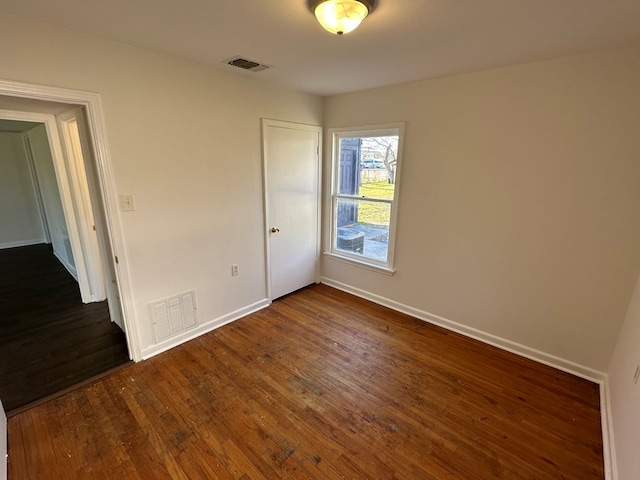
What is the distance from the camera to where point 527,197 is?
2.36 m

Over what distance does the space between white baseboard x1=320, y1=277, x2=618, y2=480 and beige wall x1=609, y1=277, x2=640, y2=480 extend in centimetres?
8

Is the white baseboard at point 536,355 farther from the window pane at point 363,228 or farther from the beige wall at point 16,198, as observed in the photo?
the beige wall at point 16,198

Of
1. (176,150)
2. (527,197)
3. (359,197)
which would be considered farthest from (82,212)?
(527,197)

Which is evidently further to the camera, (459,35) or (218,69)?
(218,69)

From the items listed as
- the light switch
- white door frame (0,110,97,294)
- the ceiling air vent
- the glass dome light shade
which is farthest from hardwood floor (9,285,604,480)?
the ceiling air vent

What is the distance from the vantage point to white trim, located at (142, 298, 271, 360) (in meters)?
2.55

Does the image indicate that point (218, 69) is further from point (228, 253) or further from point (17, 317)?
point (17, 317)

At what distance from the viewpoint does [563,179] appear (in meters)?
2.20

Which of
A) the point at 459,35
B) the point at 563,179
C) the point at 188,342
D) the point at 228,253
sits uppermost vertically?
the point at 459,35

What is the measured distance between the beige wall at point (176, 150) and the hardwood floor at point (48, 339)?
1.59 ft

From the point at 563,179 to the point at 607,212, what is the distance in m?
0.35

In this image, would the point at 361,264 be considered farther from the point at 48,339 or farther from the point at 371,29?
the point at 48,339

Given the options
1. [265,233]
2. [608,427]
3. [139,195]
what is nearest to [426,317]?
[608,427]

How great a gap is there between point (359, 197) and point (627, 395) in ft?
8.58
